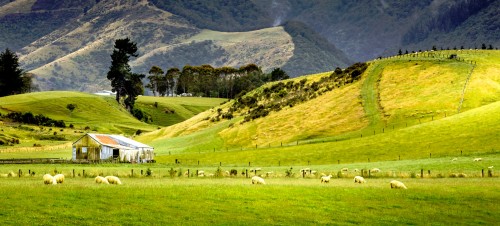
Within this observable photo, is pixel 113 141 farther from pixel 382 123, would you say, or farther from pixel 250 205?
pixel 250 205

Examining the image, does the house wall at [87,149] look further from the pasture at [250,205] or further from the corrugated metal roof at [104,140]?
the pasture at [250,205]

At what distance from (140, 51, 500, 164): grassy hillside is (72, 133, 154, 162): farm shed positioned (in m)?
7.06

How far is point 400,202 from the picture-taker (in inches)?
1620

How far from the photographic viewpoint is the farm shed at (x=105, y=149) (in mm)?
106750

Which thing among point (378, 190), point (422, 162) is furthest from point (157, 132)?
point (378, 190)

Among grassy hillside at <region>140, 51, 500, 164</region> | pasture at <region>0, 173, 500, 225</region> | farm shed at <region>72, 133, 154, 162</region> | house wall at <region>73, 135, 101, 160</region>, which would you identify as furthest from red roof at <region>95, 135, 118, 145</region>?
pasture at <region>0, 173, 500, 225</region>

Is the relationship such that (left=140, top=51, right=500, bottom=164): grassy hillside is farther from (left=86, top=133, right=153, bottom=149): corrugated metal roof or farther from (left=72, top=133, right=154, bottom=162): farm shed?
(left=86, top=133, right=153, bottom=149): corrugated metal roof

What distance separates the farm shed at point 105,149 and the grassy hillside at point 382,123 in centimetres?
706

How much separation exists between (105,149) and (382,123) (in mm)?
50668

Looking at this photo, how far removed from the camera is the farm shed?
106750 mm

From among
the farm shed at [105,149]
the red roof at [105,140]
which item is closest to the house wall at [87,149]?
the farm shed at [105,149]

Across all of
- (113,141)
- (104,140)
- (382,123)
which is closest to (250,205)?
(104,140)

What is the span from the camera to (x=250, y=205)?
3925 centimetres

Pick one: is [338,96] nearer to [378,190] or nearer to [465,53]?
[465,53]
